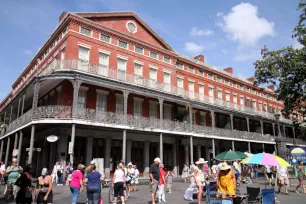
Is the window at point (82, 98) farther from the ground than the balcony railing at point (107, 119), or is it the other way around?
the window at point (82, 98)

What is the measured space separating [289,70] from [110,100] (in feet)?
45.3

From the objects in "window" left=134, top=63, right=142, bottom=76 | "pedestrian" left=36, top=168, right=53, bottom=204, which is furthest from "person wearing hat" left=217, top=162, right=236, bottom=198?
"window" left=134, top=63, right=142, bottom=76

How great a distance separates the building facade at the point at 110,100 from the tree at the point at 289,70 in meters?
6.19

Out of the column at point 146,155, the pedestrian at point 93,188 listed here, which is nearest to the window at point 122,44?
the column at point 146,155

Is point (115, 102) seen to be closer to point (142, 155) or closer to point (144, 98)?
point (144, 98)

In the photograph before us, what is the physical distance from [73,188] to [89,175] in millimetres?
1316

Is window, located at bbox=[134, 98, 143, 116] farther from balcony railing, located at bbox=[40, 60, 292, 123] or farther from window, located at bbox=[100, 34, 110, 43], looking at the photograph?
window, located at bbox=[100, 34, 110, 43]

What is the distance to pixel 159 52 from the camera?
80.1 ft

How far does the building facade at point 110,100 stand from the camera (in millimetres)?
16984

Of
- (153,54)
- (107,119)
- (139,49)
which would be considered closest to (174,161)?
(107,119)

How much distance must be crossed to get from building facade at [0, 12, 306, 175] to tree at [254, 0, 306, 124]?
6195 millimetres

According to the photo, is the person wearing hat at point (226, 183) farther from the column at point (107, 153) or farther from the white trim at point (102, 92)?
the white trim at point (102, 92)

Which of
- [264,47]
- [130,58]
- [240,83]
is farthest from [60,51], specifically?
[240,83]

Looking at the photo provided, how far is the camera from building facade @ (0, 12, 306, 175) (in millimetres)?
16984
